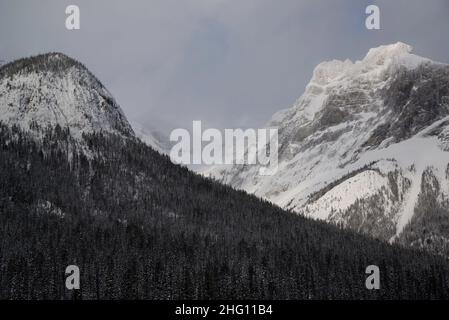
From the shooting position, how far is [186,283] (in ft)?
467

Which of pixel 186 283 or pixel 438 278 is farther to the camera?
pixel 438 278

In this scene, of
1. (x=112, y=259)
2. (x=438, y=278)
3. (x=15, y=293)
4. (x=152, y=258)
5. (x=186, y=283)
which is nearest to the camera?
(x=15, y=293)

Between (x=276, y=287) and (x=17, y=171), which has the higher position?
(x=17, y=171)

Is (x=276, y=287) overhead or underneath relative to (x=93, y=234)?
underneath

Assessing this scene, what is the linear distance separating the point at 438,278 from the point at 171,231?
73.0 metres

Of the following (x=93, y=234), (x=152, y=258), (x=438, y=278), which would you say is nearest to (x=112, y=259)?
(x=152, y=258)

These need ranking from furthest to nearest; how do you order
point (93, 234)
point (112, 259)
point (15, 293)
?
point (93, 234) < point (112, 259) < point (15, 293)

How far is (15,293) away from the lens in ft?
436
